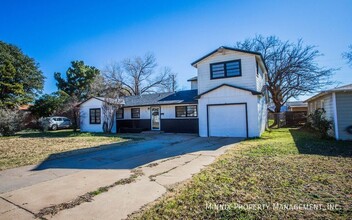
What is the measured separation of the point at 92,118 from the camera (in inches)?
790

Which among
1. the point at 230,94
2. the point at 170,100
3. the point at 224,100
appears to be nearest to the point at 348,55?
the point at 230,94

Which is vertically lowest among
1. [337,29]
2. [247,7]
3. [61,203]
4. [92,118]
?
[61,203]

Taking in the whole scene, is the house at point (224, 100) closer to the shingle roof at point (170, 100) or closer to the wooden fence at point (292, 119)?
the shingle roof at point (170, 100)

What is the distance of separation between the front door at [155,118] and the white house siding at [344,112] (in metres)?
12.4

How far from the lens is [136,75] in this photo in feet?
119

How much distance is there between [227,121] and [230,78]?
2.92 metres

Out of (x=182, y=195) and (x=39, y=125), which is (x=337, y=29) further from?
(x=39, y=125)

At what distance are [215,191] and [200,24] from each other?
11.4 m

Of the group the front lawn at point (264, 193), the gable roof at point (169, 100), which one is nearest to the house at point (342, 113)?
the front lawn at point (264, 193)

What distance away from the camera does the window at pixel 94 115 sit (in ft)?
64.6

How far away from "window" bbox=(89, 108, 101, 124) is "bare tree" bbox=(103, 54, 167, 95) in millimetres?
15326

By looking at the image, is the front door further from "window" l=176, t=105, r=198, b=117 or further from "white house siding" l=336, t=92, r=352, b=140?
"white house siding" l=336, t=92, r=352, b=140

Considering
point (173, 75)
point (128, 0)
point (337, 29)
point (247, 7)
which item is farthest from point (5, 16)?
point (173, 75)

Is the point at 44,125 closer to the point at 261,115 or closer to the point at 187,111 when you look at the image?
the point at 187,111
